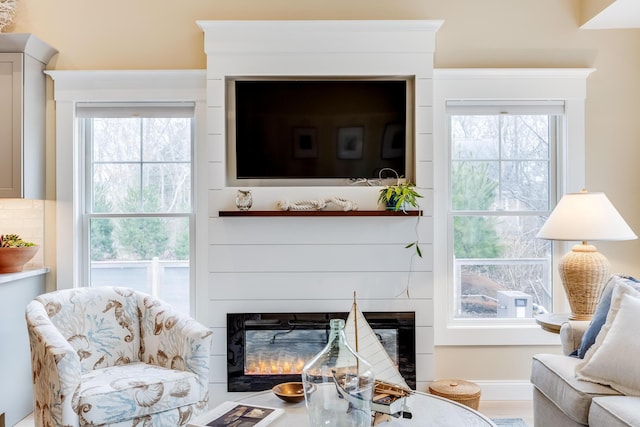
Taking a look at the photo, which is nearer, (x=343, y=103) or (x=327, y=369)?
(x=327, y=369)

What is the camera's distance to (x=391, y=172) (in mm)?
3340

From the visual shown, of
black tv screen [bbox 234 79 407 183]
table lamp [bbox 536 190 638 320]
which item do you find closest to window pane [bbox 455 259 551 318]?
table lamp [bbox 536 190 638 320]

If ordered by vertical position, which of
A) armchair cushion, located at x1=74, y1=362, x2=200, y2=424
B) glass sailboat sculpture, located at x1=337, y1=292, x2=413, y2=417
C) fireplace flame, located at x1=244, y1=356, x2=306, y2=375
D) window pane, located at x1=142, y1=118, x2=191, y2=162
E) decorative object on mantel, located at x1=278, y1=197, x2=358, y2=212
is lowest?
fireplace flame, located at x1=244, y1=356, x2=306, y2=375

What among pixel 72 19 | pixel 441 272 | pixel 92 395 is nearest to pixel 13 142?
pixel 72 19

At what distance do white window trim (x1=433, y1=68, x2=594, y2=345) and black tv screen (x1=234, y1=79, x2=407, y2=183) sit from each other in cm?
30

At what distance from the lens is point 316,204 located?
3201mm

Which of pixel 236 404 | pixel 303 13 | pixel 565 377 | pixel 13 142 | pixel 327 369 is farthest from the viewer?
pixel 303 13

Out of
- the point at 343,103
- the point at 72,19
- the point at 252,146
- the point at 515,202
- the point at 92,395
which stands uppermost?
the point at 72,19

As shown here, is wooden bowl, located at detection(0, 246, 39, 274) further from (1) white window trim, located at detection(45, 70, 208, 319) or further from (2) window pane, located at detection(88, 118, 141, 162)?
(2) window pane, located at detection(88, 118, 141, 162)

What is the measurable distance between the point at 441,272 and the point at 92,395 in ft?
7.09

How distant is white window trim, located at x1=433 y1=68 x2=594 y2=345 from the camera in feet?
11.2

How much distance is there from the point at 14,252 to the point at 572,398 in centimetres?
298

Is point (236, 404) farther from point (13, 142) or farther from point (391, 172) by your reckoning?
point (13, 142)

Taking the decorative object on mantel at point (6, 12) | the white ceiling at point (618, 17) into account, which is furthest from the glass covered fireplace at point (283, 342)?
the decorative object on mantel at point (6, 12)
